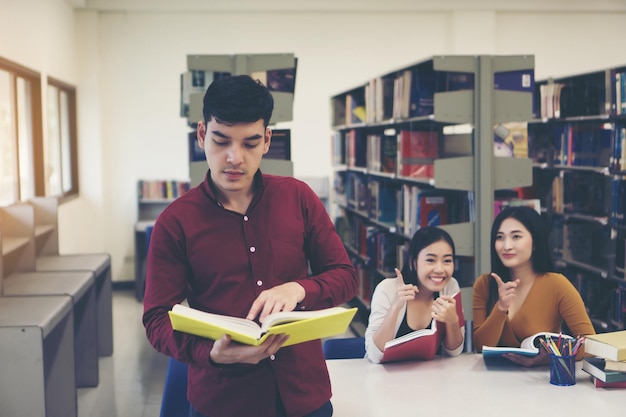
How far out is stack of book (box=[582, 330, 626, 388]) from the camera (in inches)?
88.3

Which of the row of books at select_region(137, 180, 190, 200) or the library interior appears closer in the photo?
the library interior

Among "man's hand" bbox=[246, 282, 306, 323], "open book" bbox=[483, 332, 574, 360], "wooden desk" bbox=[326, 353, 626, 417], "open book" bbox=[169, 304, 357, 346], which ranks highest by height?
"man's hand" bbox=[246, 282, 306, 323]

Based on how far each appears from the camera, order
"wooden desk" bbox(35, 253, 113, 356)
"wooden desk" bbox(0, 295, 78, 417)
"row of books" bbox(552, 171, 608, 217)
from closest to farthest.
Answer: "wooden desk" bbox(0, 295, 78, 417), "wooden desk" bbox(35, 253, 113, 356), "row of books" bbox(552, 171, 608, 217)

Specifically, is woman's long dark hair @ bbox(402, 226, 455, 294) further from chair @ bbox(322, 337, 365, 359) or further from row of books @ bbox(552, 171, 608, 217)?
row of books @ bbox(552, 171, 608, 217)

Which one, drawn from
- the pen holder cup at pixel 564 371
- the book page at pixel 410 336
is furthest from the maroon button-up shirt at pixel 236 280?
the pen holder cup at pixel 564 371

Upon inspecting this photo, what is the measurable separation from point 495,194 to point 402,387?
8.37 feet

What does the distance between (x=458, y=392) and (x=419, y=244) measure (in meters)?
0.63

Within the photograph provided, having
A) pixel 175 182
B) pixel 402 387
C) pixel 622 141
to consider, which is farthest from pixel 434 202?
pixel 175 182

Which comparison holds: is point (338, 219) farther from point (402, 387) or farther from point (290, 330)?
point (290, 330)

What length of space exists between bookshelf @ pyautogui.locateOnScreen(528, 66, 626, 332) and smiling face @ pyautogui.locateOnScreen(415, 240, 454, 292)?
302 cm

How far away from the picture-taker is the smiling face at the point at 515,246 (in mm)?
2686

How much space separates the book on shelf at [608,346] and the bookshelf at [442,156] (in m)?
1.95

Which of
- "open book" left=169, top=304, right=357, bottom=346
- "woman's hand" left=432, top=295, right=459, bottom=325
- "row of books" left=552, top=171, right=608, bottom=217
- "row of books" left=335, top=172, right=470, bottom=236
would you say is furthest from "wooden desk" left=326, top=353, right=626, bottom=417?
"row of books" left=552, top=171, right=608, bottom=217

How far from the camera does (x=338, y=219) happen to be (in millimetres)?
7719
